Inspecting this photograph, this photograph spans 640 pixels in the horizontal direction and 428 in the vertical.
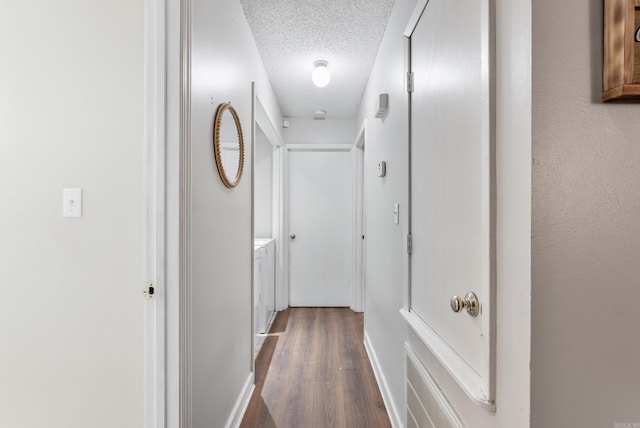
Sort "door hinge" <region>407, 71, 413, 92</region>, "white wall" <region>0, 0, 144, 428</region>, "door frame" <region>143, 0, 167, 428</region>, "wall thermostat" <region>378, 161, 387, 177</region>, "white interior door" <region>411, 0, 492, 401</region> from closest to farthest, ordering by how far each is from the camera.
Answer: "white interior door" <region>411, 0, 492, 401</region> < "door frame" <region>143, 0, 167, 428</region> < "white wall" <region>0, 0, 144, 428</region> < "door hinge" <region>407, 71, 413, 92</region> < "wall thermostat" <region>378, 161, 387, 177</region>

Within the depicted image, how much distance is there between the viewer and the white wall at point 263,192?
411 cm

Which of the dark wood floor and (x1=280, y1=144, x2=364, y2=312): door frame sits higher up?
(x1=280, y1=144, x2=364, y2=312): door frame

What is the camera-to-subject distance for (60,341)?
1.28m

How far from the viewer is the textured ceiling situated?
1982mm

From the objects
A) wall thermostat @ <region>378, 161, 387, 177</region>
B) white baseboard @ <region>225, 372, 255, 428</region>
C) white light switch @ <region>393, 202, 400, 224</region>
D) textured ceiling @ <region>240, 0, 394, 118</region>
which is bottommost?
white baseboard @ <region>225, 372, 255, 428</region>

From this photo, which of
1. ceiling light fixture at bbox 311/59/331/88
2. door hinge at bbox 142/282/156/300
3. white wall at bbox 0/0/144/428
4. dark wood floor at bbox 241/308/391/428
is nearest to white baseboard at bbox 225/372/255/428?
dark wood floor at bbox 241/308/391/428

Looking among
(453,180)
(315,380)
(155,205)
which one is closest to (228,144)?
(155,205)

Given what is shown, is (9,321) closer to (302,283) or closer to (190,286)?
(190,286)

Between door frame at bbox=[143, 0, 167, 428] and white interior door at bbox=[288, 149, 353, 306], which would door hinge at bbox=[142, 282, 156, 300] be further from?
white interior door at bbox=[288, 149, 353, 306]

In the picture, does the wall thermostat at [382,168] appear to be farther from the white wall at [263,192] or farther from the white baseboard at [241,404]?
the white wall at [263,192]

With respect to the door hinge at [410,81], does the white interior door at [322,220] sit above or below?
below

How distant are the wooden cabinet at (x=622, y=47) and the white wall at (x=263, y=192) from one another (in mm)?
3673

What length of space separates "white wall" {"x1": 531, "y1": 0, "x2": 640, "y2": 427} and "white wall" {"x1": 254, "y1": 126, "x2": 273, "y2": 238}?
361cm

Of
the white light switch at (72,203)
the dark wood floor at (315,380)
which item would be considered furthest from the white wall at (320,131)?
the white light switch at (72,203)
